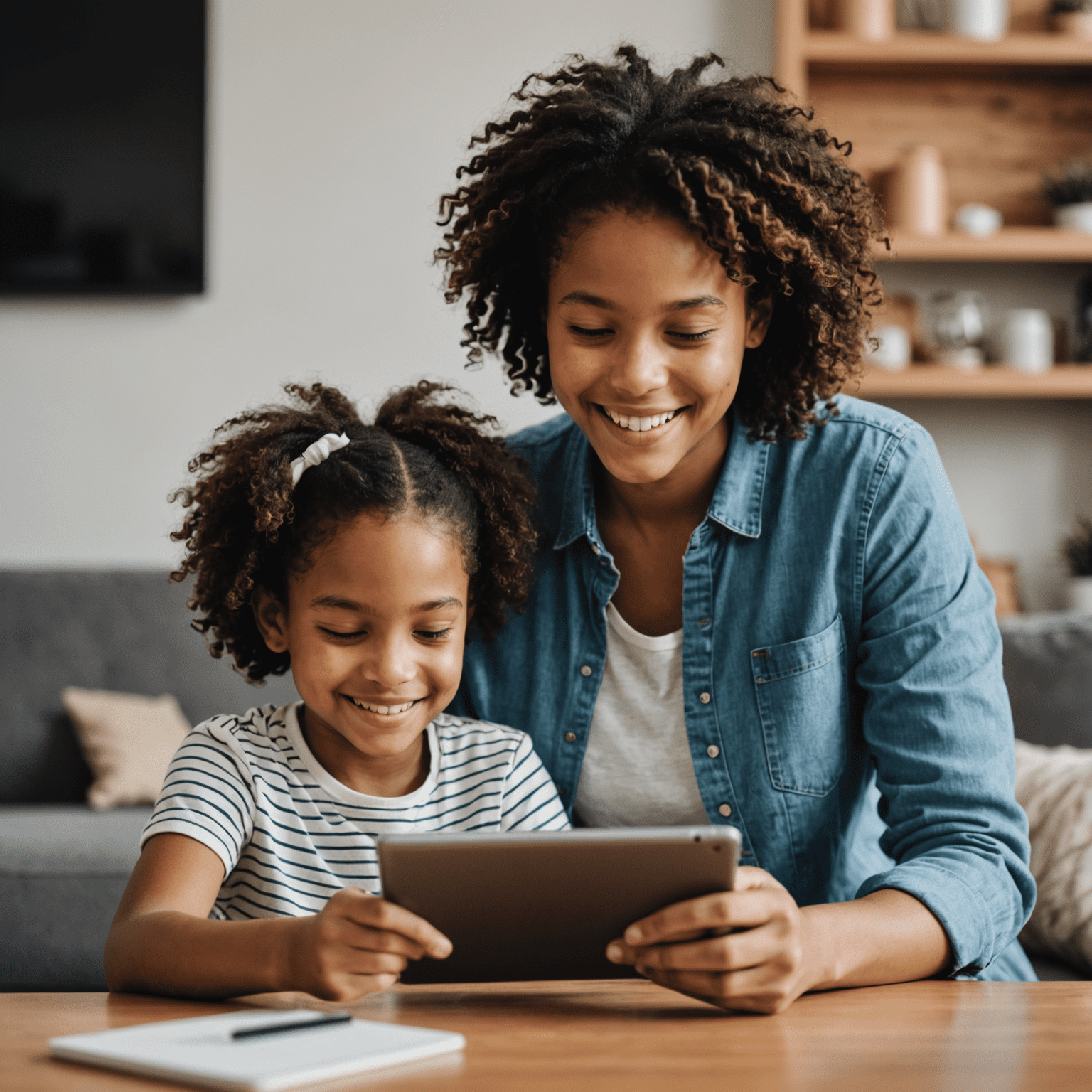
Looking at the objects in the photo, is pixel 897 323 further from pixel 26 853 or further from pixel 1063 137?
pixel 26 853

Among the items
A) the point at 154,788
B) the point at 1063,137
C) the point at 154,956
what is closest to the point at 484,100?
the point at 1063,137

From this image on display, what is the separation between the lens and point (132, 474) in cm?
334

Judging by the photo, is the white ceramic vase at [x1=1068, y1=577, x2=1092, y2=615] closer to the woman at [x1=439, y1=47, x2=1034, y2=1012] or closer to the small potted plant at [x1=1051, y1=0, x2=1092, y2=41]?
the small potted plant at [x1=1051, y1=0, x2=1092, y2=41]

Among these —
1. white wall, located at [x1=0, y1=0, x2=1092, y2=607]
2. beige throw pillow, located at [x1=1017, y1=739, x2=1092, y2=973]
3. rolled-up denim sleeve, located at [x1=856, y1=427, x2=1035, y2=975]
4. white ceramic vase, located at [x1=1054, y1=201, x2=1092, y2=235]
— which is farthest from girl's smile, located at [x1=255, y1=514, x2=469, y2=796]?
white ceramic vase, located at [x1=1054, y1=201, x2=1092, y2=235]

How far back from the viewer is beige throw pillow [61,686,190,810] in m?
2.56

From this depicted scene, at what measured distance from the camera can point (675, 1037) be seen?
812 mm

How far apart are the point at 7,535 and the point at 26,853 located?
1402 mm

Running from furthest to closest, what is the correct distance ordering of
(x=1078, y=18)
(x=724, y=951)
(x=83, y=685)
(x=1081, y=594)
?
1. (x=1078, y=18)
2. (x=1081, y=594)
3. (x=83, y=685)
4. (x=724, y=951)

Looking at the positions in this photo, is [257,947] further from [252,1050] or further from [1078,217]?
[1078,217]

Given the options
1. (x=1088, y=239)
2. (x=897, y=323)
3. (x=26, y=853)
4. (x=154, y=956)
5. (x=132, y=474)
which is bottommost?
(x=26, y=853)

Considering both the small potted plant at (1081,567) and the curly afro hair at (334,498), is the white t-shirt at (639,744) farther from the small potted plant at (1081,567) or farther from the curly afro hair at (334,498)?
the small potted plant at (1081,567)

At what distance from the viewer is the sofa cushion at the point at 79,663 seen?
273 cm

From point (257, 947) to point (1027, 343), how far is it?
9.14 feet

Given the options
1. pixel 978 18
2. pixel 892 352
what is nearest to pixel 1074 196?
pixel 978 18
